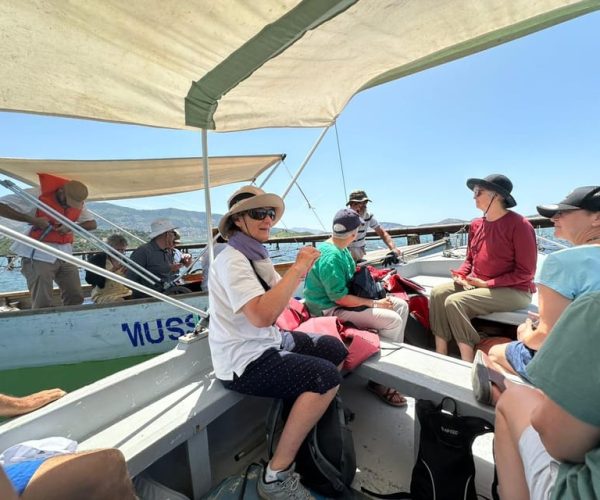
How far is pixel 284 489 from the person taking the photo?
123 cm

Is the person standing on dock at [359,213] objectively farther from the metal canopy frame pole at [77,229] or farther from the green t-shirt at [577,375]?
the green t-shirt at [577,375]

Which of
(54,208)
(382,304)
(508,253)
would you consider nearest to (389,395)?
(382,304)

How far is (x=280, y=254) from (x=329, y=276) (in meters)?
3.98

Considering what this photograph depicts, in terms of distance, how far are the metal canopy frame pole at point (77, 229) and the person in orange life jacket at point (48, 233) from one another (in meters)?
0.28

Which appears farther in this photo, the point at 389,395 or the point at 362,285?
the point at 362,285

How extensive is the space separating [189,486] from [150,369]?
0.57 metres

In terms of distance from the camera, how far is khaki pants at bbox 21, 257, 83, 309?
338cm

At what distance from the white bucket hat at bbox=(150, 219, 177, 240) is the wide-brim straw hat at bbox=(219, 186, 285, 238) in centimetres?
256

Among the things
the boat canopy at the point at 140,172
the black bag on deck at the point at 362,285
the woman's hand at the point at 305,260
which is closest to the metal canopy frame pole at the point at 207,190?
the woman's hand at the point at 305,260

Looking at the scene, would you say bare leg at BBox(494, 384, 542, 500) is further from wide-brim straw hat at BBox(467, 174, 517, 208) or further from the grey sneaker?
wide-brim straw hat at BBox(467, 174, 517, 208)

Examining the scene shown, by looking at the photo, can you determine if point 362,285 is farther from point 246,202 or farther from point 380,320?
point 246,202

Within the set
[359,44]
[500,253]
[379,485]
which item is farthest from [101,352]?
[500,253]

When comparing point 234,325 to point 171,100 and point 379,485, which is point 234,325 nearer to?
point 379,485

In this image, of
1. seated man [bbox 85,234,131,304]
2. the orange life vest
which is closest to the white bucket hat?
seated man [bbox 85,234,131,304]
